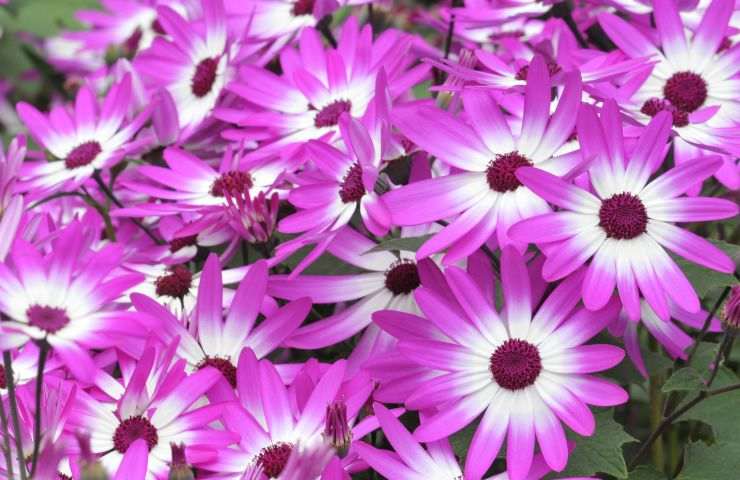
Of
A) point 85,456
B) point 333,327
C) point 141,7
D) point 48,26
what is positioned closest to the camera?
point 85,456

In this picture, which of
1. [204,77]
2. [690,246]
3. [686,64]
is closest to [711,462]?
[690,246]

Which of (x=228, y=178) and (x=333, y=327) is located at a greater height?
(x=228, y=178)

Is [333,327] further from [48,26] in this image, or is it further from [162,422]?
[48,26]

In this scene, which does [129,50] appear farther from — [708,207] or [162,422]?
[708,207]

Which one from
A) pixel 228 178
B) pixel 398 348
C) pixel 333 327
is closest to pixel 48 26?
pixel 228 178

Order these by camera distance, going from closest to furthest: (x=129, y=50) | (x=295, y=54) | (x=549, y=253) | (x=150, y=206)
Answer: (x=549, y=253) < (x=150, y=206) < (x=295, y=54) < (x=129, y=50)

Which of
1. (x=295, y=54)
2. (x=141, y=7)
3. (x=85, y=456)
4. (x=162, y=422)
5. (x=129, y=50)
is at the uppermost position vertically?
(x=141, y=7)

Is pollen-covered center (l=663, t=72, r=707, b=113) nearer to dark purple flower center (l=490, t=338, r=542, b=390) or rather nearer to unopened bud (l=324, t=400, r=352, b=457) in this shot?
dark purple flower center (l=490, t=338, r=542, b=390)

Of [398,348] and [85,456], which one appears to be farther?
[398,348]
